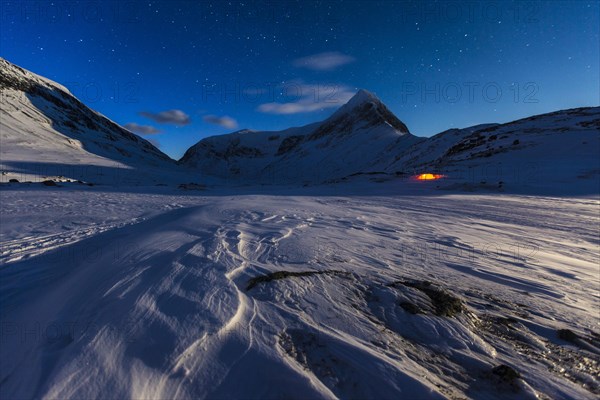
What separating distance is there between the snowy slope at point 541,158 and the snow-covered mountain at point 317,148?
27.9 m

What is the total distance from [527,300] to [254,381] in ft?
9.35

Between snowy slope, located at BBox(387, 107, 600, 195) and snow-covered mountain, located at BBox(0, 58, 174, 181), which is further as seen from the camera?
snow-covered mountain, located at BBox(0, 58, 174, 181)

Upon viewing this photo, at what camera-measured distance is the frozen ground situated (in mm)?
1608

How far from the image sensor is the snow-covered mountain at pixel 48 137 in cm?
3334

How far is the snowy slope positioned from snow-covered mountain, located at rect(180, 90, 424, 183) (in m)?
27.9

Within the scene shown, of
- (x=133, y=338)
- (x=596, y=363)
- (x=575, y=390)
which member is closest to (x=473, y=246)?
(x=596, y=363)

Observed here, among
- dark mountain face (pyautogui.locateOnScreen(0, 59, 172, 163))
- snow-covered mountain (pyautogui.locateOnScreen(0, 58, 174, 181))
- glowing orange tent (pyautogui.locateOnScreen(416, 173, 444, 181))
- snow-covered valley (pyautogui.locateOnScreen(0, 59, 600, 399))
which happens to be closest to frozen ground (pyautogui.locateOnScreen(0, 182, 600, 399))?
snow-covered valley (pyautogui.locateOnScreen(0, 59, 600, 399))

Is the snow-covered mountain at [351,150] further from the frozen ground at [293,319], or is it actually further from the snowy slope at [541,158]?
the frozen ground at [293,319]

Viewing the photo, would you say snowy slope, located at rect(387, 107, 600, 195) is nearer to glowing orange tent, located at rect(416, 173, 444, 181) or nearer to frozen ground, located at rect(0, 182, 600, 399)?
glowing orange tent, located at rect(416, 173, 444, 181)

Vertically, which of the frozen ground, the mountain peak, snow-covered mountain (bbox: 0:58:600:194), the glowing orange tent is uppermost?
the mountain peak

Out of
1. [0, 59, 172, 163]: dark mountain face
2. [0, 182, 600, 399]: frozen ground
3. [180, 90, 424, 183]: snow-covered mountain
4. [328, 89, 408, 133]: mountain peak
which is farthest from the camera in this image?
[328, 89, 408, 133]: mountain peak

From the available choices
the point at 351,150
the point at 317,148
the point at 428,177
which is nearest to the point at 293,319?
the point at 428,177

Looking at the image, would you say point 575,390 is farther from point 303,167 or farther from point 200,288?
point 303,167

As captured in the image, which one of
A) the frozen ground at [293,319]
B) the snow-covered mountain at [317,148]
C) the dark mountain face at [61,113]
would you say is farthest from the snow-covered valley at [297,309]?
the dark mountain face at [61,113]
